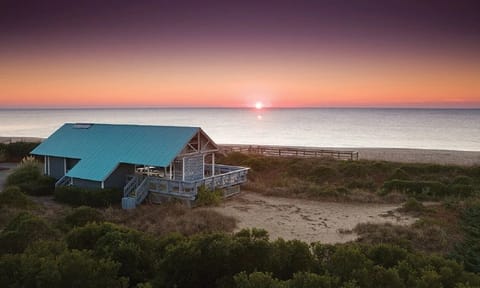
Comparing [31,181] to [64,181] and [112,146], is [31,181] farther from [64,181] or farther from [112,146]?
[112,146]

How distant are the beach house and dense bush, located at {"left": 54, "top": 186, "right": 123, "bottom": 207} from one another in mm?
544

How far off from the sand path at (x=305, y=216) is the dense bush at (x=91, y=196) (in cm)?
521

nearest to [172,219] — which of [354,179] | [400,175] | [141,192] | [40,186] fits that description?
[141,192]

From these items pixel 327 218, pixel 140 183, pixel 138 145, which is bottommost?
pixel 327 218

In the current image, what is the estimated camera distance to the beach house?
805 inches

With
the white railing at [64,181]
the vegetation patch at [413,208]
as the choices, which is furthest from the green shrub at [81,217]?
the vegetation patch at [413,208]

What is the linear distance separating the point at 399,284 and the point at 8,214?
633 inches

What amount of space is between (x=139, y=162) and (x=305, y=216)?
341 inches

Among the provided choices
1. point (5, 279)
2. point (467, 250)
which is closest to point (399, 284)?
point (5, 279)

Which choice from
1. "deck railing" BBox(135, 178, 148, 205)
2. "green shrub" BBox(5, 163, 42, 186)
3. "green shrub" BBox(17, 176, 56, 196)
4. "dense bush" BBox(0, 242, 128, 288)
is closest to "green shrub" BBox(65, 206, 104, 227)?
"deck railing" BBox(135, 178, 148, 205)

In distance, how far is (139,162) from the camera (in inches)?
806

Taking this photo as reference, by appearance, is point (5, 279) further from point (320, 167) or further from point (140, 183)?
point (320, 167)

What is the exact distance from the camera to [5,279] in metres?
5.57

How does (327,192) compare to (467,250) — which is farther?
(327,192)
